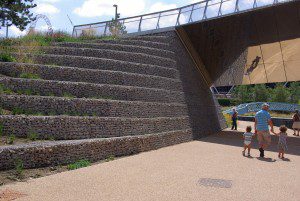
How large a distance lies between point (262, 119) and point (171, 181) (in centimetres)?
603

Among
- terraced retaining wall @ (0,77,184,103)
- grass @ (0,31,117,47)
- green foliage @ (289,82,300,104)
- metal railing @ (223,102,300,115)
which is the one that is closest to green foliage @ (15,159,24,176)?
terraced retaining wall @ (0,77,184,103)

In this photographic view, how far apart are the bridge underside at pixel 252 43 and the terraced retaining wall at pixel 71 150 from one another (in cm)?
976

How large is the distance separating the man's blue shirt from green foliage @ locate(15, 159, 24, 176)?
8.16 meters

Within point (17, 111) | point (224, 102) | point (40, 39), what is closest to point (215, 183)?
point (17, 111)

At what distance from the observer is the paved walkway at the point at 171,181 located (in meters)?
7.52

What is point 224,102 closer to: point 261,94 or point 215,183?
point 261,94

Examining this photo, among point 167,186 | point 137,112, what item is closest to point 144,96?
point 137,112

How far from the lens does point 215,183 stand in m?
8.96

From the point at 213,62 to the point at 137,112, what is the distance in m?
11.9

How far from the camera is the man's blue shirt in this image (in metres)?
13.7

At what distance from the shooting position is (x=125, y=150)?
12492 millimetres

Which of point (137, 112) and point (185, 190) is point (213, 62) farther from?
point (185, 190)

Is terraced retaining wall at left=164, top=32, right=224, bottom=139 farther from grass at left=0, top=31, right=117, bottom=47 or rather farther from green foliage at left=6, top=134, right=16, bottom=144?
green foliage at left=6, top=134, right=16, bottom=144

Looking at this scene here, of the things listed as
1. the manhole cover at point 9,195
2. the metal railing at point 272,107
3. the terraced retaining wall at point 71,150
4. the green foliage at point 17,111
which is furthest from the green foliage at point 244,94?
the manhole cover at point 9,195
